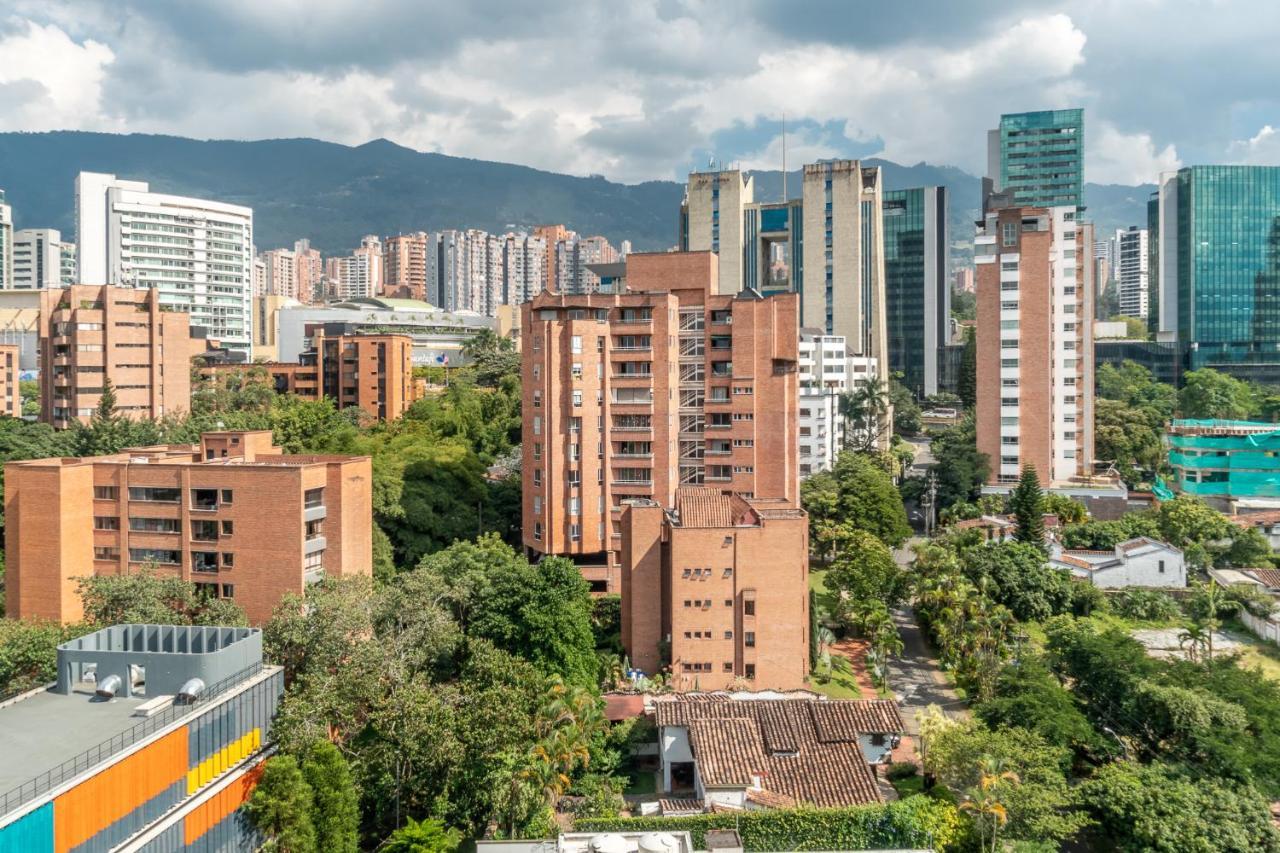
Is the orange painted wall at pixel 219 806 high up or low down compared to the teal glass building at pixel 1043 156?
down

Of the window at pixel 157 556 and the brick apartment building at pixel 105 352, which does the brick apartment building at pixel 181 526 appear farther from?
the brick apartment building at pixel 105 352

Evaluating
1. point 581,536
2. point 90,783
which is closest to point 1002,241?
point 581,536

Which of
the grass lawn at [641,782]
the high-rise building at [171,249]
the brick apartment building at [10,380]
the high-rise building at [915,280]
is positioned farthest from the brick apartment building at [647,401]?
the high-rise building at [171,249]

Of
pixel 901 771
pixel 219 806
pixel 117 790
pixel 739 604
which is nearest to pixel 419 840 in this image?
pixel 219 806

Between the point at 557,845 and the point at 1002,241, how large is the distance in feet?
179

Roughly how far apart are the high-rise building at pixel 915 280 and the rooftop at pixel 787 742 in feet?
283

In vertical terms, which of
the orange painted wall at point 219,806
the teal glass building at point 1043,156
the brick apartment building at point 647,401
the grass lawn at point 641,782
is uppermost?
the teal glass building at point 1043,156

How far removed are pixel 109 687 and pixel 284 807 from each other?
17.4 ft

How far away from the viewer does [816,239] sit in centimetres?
9675

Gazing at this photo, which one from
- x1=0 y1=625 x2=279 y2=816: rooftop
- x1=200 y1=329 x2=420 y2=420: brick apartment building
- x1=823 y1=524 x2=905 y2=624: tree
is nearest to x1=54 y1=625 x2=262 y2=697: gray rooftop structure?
x1=0 y1=625 x2=279 y2=816: rooftop

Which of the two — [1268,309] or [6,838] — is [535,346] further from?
[1268,309]

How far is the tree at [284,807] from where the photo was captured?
24719mm

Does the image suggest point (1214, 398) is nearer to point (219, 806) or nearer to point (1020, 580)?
point (1020, 580)

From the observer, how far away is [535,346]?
4819 centimetres
